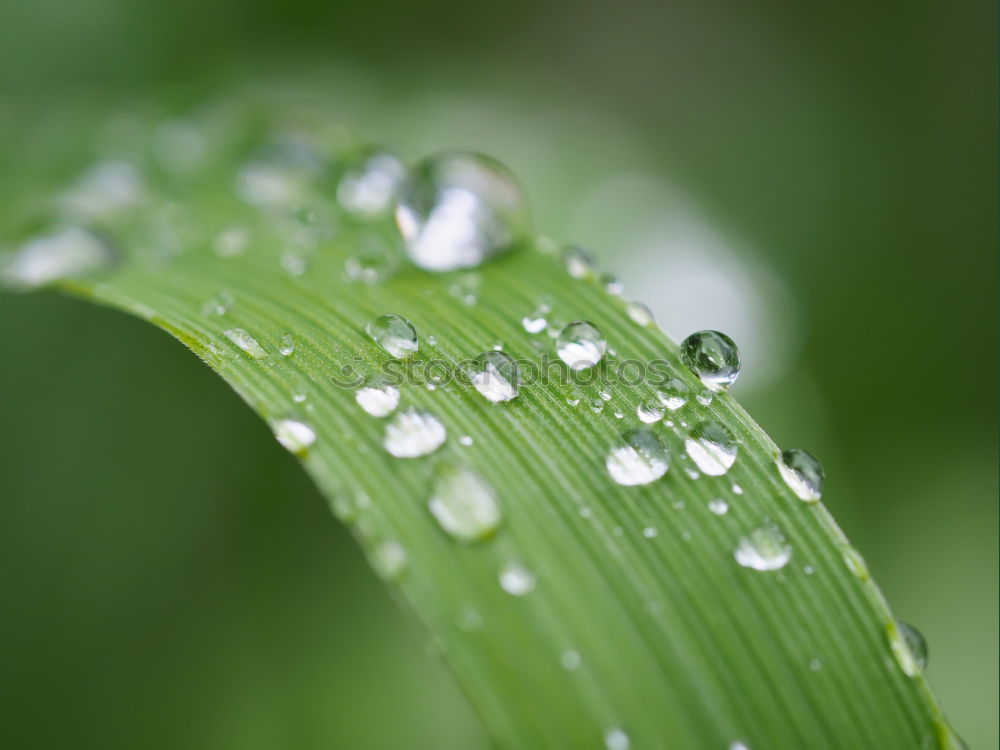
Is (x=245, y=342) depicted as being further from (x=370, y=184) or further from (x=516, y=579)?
(x=370, y=184)

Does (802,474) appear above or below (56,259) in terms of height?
below

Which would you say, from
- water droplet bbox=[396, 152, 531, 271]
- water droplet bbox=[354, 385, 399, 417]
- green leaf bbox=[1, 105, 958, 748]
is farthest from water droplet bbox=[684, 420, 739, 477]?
water droplet bbox=[396, 152, 531, 271]

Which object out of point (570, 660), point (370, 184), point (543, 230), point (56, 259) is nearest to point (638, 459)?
point (570, 660)

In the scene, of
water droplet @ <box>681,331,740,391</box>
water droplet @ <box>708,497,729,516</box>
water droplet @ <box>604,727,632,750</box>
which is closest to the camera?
water droplet @ <box>604,727,632,750</box>

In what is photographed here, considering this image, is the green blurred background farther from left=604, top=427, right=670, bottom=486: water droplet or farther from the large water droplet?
left=604, top=427, right=670, bottom=486: water droplet

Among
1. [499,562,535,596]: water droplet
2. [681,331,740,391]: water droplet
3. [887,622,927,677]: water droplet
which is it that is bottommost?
[887,622,927,677]: water droplet

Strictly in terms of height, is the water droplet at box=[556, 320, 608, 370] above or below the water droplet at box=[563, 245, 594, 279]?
below

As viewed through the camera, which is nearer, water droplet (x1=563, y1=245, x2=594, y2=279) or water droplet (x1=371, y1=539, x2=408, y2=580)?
water droplet (x1=371, y1=539, x2=408, y2=580)

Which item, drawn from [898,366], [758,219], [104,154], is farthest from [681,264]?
[104,154]
